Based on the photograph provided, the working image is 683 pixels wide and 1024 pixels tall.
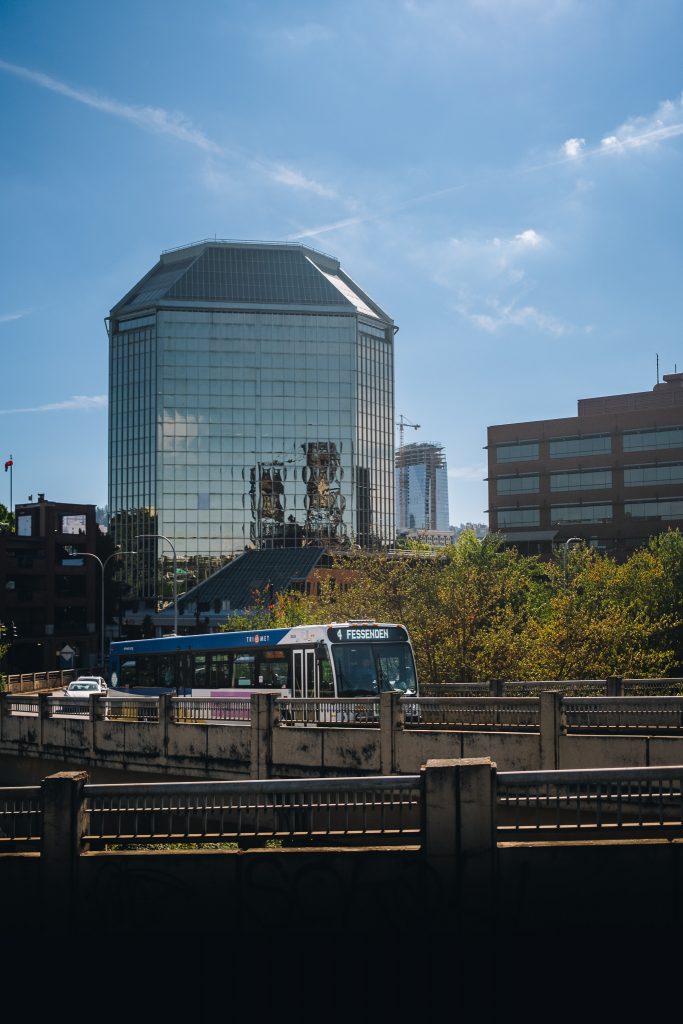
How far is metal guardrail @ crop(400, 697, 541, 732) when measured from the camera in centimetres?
2206

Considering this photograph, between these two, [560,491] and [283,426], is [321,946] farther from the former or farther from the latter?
[283,426]

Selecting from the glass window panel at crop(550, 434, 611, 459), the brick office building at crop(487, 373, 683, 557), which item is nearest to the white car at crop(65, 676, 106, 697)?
the brick office building at crop(487, 373, 683, 557)

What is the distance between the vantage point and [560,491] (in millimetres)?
97688

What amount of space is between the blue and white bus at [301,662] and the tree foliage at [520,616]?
240 inches

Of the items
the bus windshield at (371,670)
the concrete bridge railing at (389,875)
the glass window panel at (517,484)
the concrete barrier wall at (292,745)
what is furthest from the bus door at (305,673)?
the glass window panel at (517,484)

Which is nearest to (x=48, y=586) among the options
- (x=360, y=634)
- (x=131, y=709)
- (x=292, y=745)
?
(x=131, y=709)

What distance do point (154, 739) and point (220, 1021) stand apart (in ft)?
50.2

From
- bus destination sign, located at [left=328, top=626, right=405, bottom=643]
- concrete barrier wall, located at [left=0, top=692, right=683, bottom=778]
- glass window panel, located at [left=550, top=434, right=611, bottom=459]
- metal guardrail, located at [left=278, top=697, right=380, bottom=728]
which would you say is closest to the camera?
concrete barrier wall, located at [left=0, top=692, right=683, bottom=778]

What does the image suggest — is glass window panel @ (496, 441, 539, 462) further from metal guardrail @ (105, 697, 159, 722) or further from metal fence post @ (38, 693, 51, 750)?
metal guardrail @ (105, 697, 159, 722)

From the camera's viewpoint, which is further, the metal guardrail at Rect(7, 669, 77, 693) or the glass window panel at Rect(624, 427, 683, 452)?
the glass window panel at Rect(624, 427, 683, 452)

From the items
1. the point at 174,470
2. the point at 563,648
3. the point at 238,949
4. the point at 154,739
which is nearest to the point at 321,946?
the point at 238,949

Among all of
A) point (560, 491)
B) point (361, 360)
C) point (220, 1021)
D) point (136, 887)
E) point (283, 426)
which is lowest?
point (220, 1021)

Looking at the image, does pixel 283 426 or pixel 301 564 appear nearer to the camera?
pixel 301 564

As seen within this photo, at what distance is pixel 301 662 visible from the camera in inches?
1136
